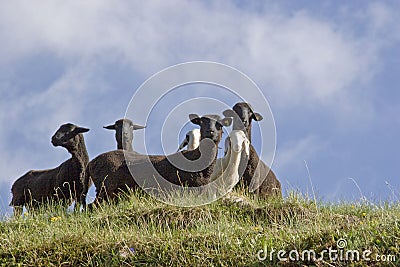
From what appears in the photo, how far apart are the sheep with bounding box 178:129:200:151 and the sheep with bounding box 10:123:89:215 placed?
7.62 feet

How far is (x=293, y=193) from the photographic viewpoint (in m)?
16.2

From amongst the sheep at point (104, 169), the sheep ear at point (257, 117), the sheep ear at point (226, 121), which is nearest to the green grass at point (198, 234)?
the sheep at point (104, 169)

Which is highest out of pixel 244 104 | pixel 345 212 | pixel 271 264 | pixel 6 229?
pixel 244 104

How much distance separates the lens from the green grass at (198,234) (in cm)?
1170

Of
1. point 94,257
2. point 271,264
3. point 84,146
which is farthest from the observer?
point 84,146

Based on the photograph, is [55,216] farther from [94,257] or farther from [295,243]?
[295,243]

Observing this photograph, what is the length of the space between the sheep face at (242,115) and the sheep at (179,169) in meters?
0.48

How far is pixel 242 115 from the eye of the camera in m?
18.4

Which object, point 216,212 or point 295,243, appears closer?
point 295,243

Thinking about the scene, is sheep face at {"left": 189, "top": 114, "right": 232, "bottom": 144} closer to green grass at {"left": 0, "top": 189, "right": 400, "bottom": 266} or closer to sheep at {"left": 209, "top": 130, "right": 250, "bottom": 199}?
sheep at {"left": 209, "top": 130, "right": 250, "bottom": 199}

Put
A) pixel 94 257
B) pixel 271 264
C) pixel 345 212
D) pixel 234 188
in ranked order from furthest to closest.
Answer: pixel 234 188
pixel 345 212
pixel 94 257
pixel 271 264

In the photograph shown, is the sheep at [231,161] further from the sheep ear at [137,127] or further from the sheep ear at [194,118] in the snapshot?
the sheep ear at [137,127]

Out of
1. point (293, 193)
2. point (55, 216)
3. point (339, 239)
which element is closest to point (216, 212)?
point (293, 193)

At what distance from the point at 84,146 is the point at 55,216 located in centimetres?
312
